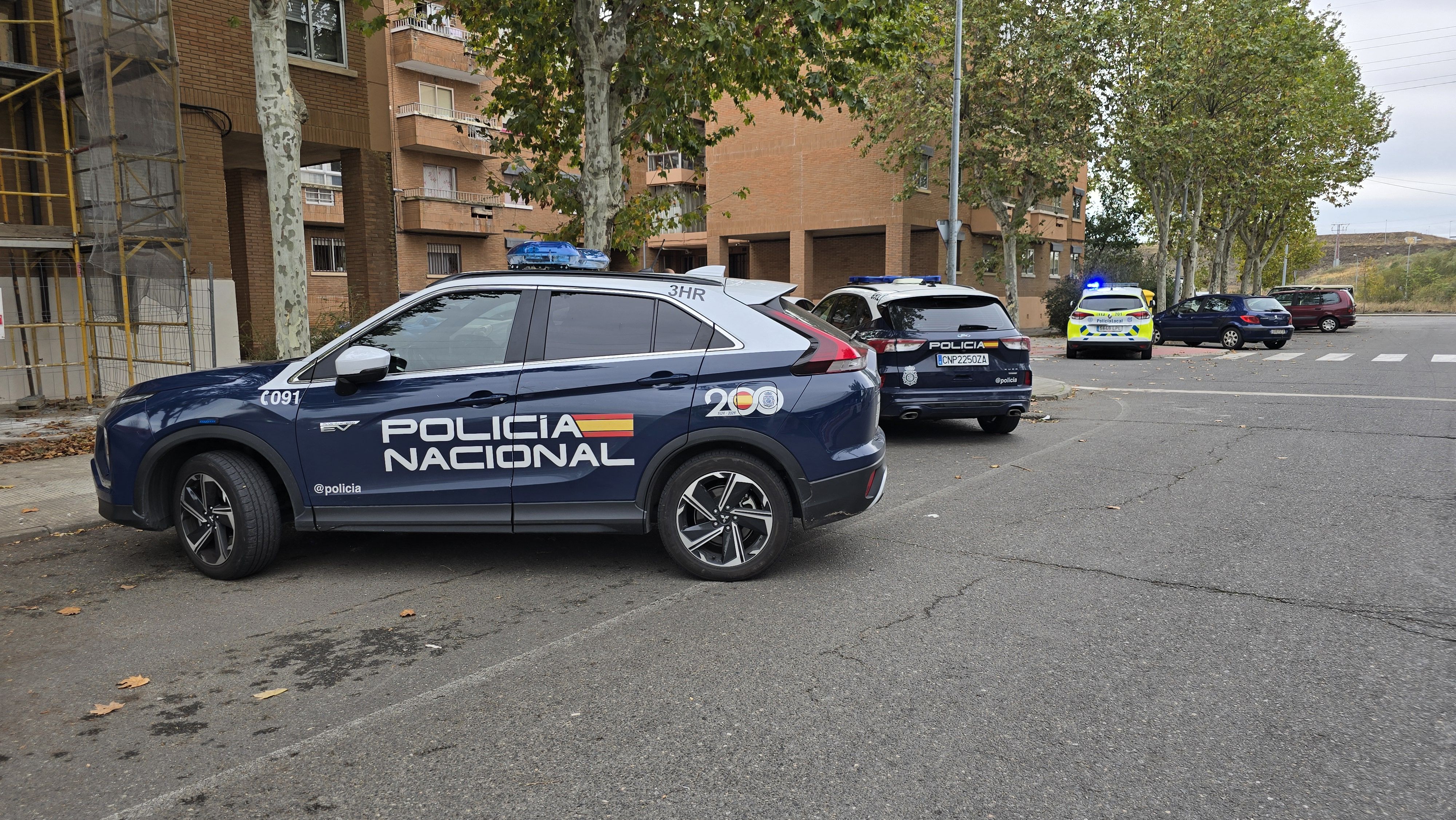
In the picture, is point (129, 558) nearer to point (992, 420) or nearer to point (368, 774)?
point (368, 774)

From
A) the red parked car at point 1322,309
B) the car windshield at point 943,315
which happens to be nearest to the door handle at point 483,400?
the car windshield at point 943,315

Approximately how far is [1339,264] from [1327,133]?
98632 mm

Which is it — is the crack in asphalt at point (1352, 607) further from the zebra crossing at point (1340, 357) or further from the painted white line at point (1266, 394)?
the zebra crossing at point (1340, 357)

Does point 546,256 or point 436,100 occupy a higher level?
point 436,100

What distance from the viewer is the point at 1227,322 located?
1060 inches

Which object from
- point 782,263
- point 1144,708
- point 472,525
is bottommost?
point 1144,708

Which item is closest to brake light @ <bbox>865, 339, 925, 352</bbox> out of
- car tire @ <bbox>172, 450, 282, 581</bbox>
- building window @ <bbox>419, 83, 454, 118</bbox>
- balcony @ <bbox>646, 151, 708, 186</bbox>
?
car tire @ <bbox>172, 450, 282, 581</bbox>

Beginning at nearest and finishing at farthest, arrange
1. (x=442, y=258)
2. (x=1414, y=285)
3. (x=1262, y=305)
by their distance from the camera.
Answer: (x=1262, y=305)
(x=442, y=258)
(x=1414, y=285)

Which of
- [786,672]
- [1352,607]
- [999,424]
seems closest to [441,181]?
[999,424]

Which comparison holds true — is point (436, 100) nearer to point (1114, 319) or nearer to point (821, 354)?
point (1114, 319)

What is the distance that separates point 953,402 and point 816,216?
1016 inches

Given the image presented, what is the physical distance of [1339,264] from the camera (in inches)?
4732

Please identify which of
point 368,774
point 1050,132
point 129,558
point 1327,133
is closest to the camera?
point 368,774

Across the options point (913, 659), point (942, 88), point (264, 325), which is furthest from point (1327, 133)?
point (913, 659)
